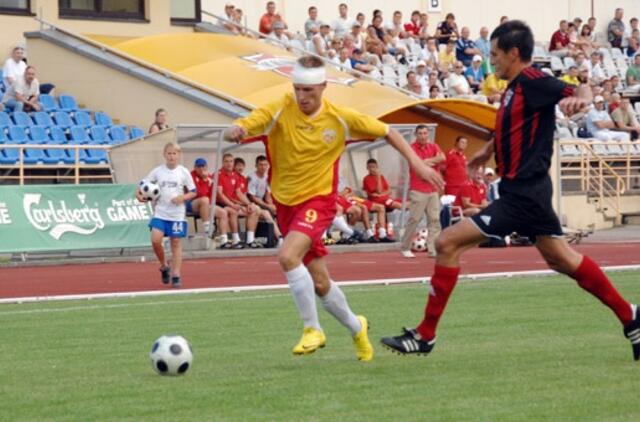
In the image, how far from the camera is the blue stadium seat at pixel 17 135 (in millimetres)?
27652

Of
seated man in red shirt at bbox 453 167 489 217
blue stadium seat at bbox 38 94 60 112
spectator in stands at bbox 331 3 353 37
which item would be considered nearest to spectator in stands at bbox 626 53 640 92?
spectator in stands at bbox 331 3 353 37

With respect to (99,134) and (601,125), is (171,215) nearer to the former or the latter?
(99,134)

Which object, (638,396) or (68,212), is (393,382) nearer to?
(638,396)

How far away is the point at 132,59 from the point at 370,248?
Result: 22.2ft

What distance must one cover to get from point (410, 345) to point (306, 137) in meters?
1.64

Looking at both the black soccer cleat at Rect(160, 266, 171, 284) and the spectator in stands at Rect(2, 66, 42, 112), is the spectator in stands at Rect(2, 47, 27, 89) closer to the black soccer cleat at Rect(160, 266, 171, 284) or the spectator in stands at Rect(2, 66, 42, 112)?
the spectator in stands at Rect(2, 66, 42, 112)

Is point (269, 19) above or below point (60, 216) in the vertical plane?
above

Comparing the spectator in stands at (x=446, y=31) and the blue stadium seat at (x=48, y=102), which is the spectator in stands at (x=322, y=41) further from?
the blue stadium seat at (x=48, y=102)

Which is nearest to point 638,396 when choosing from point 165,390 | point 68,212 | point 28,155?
point 165,390

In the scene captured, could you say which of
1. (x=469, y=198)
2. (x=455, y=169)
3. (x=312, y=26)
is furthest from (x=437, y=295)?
(x=312, y=26)

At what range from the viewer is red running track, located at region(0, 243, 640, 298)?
1988cm

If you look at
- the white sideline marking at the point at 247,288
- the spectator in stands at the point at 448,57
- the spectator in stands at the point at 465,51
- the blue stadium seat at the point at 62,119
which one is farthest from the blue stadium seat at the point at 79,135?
the spectator in stands at the point at 465,51

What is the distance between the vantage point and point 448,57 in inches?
1479

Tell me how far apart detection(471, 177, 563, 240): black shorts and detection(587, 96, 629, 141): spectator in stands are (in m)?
27.8
